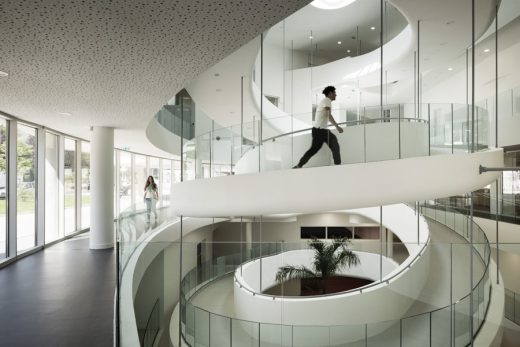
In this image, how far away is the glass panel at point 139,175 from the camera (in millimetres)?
17859

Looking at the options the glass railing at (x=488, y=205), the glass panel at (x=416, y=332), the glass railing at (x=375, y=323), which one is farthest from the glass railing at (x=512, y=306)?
the glass railing at (x=488, y=205)

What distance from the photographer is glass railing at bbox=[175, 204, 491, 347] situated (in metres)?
4.34

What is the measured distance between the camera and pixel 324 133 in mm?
5059

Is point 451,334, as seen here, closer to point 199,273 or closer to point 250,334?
point 250,334

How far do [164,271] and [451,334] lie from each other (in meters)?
3.70

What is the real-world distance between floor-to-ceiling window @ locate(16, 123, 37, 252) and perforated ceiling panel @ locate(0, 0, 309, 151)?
302 centimetres

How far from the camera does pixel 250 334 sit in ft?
15.1

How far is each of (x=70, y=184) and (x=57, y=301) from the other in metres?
7.63

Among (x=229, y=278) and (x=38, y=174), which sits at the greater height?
(x=38, y=174)

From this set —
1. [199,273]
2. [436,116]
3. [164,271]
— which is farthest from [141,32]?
[436,116]

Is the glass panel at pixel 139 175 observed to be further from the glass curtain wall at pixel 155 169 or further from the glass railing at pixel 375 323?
the glass railing at pixel 375 323

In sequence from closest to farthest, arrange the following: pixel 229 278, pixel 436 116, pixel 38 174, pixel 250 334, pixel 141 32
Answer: pixel 141 32 < pixel 250 334 < pixel 229 278 < pixel 436 116 < pixel 38 174


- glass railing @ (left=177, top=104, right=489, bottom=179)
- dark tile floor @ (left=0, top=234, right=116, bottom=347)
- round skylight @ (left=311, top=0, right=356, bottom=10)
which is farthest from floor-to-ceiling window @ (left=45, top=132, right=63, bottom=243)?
round skylight @ (left=311, top=0, right=356, bottom=10)

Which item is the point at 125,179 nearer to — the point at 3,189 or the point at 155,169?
the point at 155,169
